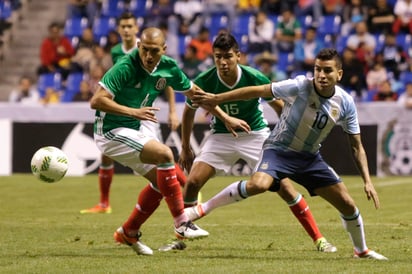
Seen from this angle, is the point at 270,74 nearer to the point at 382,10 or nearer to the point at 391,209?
the point at 382,10

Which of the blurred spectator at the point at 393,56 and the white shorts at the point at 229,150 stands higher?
the white shorts at the point at 229,150

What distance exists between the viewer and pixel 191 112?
10.4m

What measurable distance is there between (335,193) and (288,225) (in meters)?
3.24

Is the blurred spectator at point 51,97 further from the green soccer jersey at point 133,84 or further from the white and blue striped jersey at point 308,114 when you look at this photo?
the white and blue striped jersey at point 308,114

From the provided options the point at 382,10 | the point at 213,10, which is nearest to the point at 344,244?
the point at 382,10

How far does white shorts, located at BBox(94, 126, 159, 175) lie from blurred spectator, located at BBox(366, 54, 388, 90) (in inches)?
456

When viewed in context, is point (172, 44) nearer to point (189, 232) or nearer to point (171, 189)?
point (171, 189)

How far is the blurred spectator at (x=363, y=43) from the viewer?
2131 cm

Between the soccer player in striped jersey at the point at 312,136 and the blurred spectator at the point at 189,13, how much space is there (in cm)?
1504

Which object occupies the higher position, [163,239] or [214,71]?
[214,71]

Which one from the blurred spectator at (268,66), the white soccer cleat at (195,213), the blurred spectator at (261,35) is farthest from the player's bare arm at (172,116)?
the blurred spectator at (261,35)

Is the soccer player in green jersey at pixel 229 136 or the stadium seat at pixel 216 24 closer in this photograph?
the soccer player in green jersey at pixel 229 136

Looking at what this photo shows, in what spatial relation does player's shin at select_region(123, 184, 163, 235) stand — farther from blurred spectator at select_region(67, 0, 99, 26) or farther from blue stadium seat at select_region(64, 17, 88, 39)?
blurred spectator at select_region(67, 0, 99, 26)

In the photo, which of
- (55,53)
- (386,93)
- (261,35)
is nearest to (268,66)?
(386,93)
